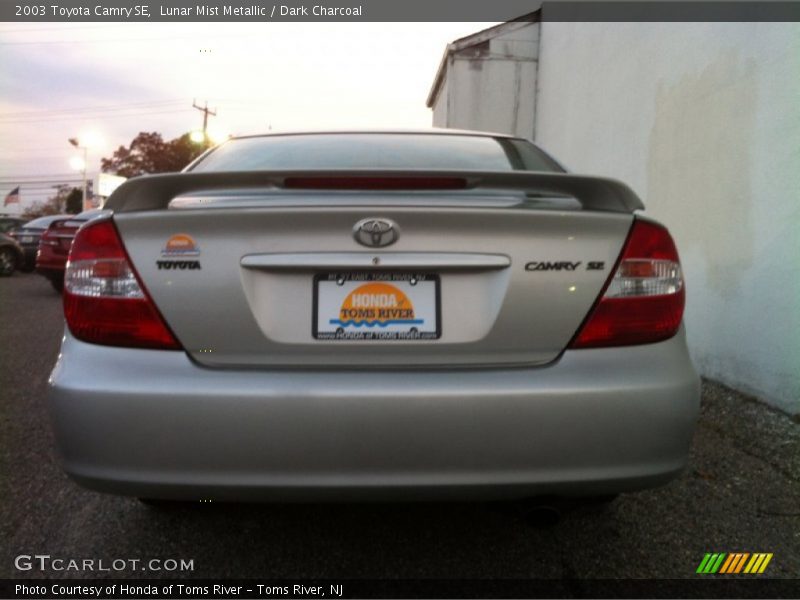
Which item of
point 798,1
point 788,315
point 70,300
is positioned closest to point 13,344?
point 70,300

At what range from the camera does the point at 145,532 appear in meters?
2.33

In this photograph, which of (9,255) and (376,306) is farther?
(9,255)

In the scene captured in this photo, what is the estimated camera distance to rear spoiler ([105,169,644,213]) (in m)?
1.80

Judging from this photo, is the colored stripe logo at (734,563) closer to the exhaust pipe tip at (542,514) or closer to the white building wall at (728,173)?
the exhaust pipe tip at (542,514)

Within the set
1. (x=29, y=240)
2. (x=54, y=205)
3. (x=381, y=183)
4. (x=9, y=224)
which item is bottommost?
(x=54, y=205)

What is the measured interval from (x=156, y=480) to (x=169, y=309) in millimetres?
447

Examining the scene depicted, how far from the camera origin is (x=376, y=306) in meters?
A: 1.68

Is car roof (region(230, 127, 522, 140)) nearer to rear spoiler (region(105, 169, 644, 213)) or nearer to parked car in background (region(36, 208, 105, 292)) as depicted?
rear spoiler (region(105, 169, 644, 213))

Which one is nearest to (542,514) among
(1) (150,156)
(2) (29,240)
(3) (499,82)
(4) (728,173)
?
(4) (728,173)

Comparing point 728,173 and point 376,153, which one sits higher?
point 376,153

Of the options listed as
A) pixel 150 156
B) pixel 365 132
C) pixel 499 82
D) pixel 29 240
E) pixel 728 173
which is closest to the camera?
pixel 365 132

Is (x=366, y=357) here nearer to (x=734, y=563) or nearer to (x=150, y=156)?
(x=734, y=563)

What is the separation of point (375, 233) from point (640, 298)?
0.75 metres

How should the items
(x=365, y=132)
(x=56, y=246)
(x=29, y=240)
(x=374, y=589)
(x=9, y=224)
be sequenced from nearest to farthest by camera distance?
1. (x=374, y=589)
2. (x=365, y=132)
3. (x=56, y=246)
4. (x=29, y=240)
5. (x=9, y=224)
